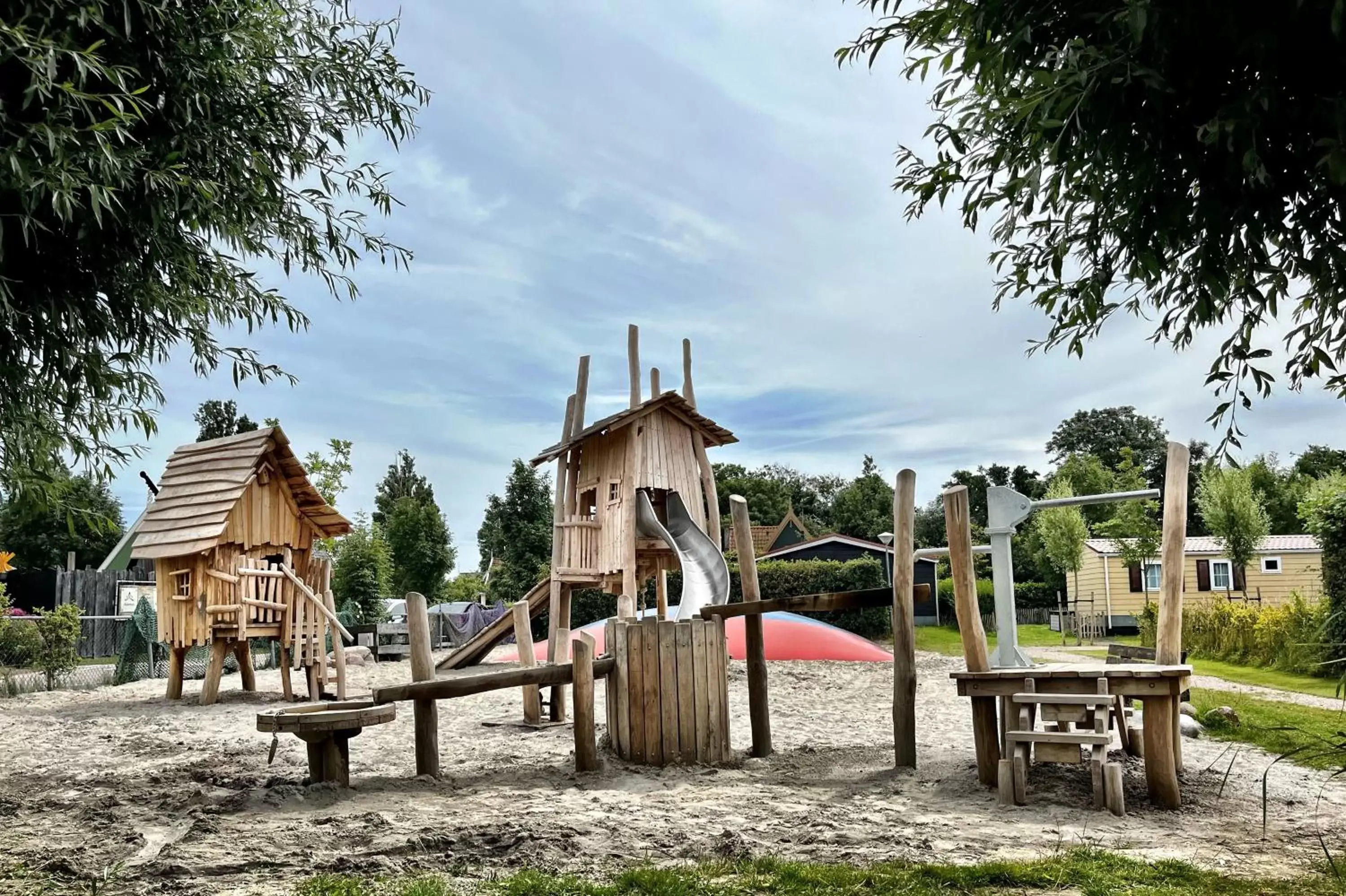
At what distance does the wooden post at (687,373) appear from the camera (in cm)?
1788

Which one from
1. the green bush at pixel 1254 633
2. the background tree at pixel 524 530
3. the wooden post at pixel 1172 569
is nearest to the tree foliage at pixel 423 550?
the background tree at pixel 524 530

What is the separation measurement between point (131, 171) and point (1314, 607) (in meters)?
21.1

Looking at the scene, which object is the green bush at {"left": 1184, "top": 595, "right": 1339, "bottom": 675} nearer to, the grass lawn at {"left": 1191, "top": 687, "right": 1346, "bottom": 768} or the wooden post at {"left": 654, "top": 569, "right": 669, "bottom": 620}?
the grass lawn at {"left": 1191, "top": 687, "right": 1346, "bottom": 768}

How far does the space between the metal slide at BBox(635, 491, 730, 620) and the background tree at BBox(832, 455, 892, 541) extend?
1765 inches

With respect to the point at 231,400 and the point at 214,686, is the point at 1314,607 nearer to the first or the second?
the point at 214,686

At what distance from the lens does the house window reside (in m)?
39.8

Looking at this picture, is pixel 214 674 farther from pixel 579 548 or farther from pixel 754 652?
pixel 754 652

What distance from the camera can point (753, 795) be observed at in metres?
8.11

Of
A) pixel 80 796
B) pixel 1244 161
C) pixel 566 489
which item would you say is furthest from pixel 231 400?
pixel 1244 161

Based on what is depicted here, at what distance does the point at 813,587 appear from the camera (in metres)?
31.7

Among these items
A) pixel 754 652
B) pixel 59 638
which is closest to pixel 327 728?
pixel 754 652

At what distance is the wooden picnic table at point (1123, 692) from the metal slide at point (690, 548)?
20.5 ft

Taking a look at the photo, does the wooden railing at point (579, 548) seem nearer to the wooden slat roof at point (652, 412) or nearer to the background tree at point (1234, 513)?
the wooden slat roof at point (652, 412)

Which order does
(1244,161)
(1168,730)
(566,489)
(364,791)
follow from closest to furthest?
(1244,161)
(1168,730)
(364,791)
(566,489)
